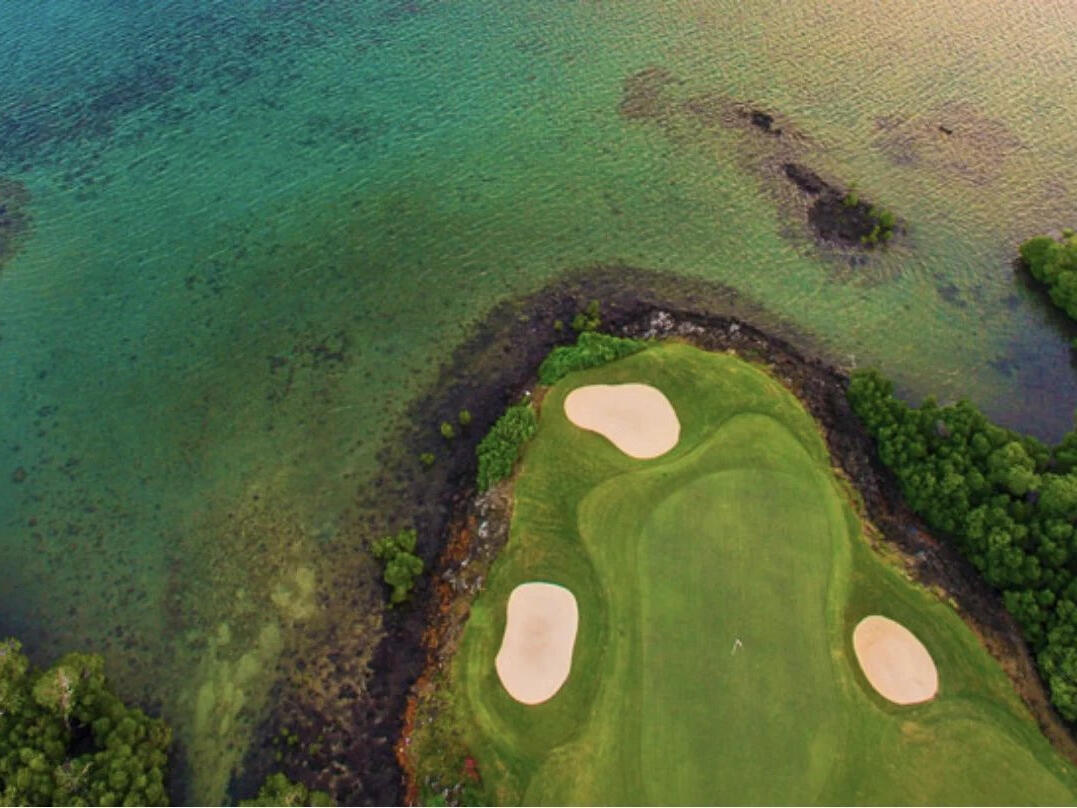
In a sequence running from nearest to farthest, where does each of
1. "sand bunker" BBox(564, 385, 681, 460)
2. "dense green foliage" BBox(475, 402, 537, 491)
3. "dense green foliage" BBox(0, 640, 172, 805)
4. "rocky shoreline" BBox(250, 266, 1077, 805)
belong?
1. "dense green foliage" BBox(0, 640, 172, 805)
2. "rocky shoreline" BBox(250, 266, 1077, 805)
3. "dense green foliage" BBox(475, 402, 537, 491)
4. "sand bunker" BBox(564, 385, 681, 460)

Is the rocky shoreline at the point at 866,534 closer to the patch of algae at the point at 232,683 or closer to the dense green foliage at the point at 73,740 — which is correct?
the patch of algae at the point at 232,683

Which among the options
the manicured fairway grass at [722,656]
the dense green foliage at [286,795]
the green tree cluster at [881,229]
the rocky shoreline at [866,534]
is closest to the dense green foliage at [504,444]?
the rocky shoreline at [866,534]

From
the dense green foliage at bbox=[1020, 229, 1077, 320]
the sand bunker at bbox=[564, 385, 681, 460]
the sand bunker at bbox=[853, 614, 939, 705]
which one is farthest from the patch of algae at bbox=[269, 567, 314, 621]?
the dense green foliage at bbox=[1020, 229, 1077, 320]

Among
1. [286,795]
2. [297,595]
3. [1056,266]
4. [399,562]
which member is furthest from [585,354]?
[1056,266]

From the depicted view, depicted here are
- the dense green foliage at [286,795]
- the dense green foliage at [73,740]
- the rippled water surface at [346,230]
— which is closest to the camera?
the dense green foliage at [73,740]

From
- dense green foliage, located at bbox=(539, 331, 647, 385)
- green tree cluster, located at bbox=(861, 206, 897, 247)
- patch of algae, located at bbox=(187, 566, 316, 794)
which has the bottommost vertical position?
patch of algae, located at bbox=(187, 566, 316, 794)

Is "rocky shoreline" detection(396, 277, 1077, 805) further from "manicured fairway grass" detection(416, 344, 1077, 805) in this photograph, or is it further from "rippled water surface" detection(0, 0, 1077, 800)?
"rippled water surface" detection(0, 0, 1077, 800)
